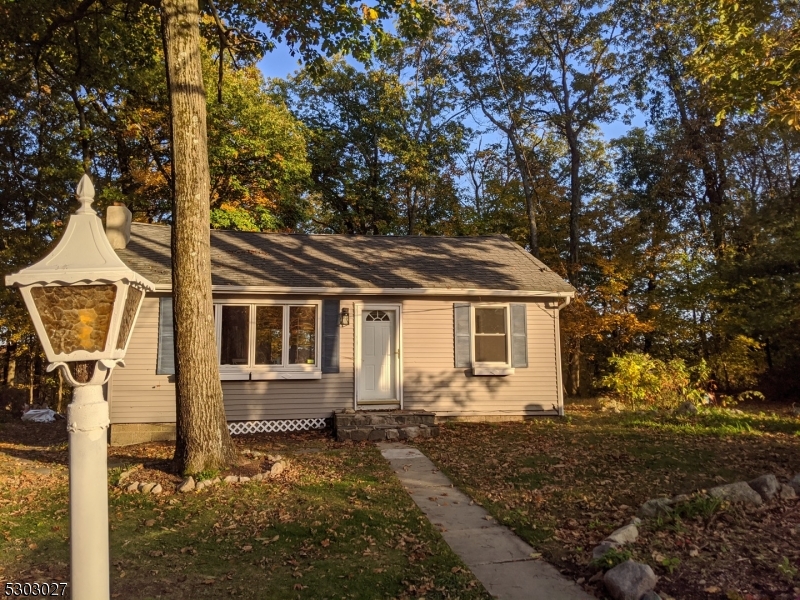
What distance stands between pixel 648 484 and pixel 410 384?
563 cm

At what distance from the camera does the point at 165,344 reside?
1034 cm

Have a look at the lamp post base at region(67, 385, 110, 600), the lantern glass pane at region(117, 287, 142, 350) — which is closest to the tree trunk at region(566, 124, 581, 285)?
the lantern glass pane at region(117, 287, 142, 350)

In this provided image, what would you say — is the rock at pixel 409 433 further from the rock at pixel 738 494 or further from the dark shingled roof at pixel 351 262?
the rock at pixel 738 494

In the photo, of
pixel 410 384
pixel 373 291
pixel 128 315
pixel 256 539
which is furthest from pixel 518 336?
pixel 128 315

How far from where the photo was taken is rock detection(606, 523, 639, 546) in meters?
4.44

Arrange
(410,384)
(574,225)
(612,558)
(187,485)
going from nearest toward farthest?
(612,558), (187,485), (410,384), (574,225)

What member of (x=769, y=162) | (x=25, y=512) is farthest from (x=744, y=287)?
(x=25, y=512)

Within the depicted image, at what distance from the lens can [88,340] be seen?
90.0 inches

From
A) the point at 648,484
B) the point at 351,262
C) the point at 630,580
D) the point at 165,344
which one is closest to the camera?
the point at 630,580

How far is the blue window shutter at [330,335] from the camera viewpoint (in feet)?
36.1

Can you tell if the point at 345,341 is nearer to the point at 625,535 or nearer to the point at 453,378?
the point at 453,378

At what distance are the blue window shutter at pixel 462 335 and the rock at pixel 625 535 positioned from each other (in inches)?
275

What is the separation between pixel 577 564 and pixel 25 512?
220 inches

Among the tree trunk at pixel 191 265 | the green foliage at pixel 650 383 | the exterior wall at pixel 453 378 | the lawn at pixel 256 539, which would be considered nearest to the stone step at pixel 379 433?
the exterior wall at pixel 453 378
